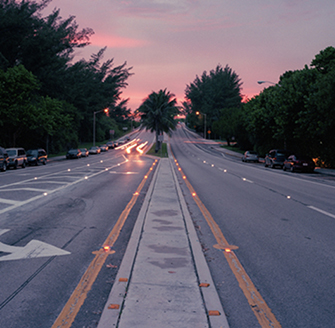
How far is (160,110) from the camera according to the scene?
213ft

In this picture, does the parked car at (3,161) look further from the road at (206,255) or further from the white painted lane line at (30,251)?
the white painted lane line at (30,251)

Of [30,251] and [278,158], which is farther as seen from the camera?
[278,158]

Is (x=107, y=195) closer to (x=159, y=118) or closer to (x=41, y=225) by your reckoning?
(x=41, y=225)

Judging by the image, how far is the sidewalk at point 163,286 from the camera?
13.7 feet

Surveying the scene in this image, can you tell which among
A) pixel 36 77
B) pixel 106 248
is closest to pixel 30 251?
pixel 106 248

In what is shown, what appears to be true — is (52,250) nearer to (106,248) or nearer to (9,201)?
(106,248)

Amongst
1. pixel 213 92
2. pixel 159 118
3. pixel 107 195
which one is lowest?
pixel 107 195

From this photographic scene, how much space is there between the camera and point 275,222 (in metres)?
9.77

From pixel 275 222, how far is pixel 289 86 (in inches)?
1263

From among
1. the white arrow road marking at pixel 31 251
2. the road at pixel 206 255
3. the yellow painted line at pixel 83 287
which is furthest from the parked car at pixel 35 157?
the white arrow road marking at pixel 31 251

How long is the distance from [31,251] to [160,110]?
59.1 metres

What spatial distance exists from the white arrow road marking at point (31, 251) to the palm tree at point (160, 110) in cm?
5746

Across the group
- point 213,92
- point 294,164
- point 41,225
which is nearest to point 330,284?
point 41,225

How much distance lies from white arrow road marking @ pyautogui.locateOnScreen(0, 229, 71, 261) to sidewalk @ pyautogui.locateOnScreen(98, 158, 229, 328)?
1.39 meters
